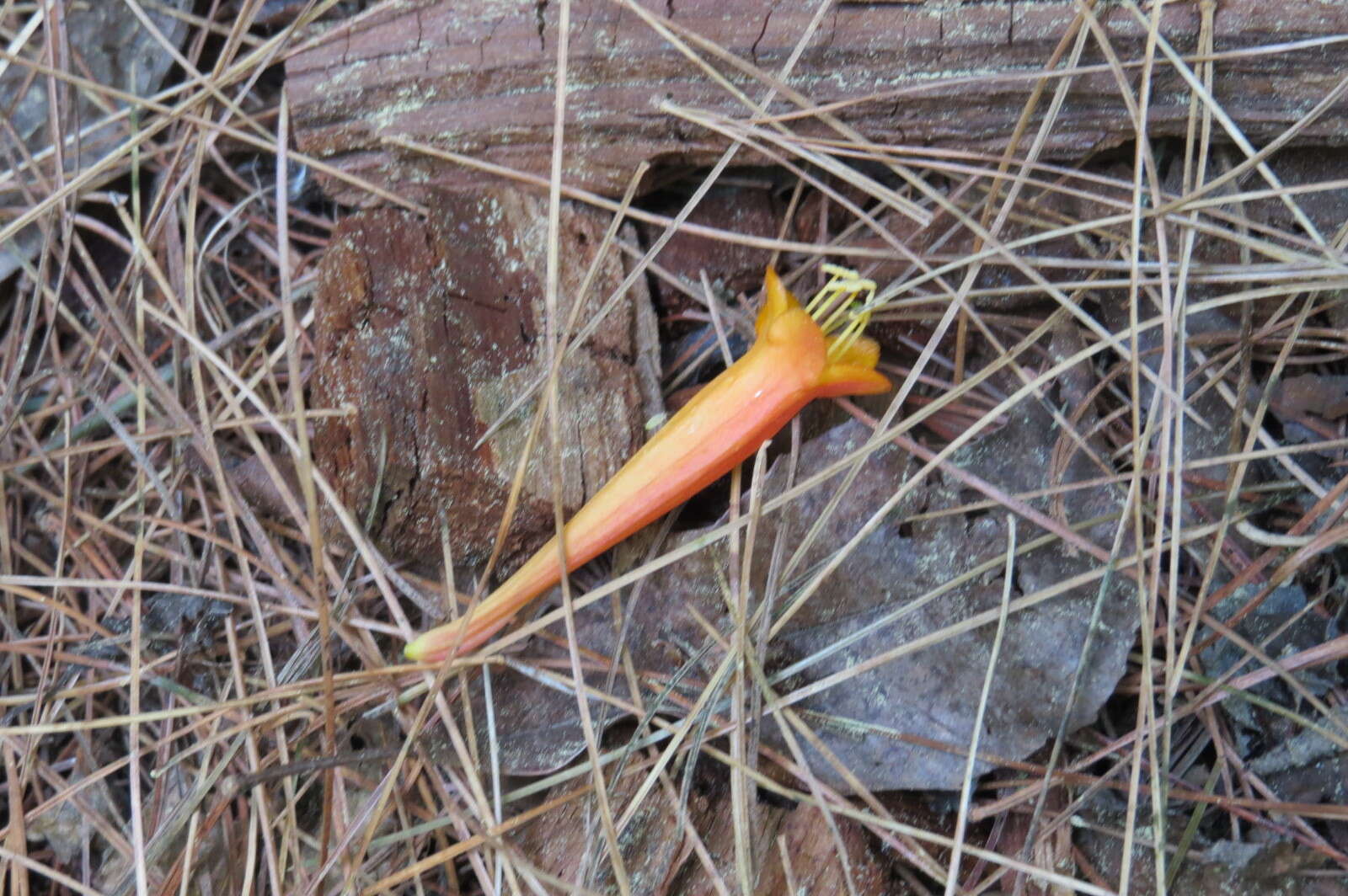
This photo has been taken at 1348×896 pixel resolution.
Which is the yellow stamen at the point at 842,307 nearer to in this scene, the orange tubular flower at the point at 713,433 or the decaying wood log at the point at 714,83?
the orange tubular flower at the point at 713,433

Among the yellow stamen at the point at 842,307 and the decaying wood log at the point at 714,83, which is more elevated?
the decaying wood log at the point at 714,83

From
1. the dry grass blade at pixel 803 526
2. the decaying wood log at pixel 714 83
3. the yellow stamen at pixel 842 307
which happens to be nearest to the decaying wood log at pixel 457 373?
the dry grass blade at pixel 803 526

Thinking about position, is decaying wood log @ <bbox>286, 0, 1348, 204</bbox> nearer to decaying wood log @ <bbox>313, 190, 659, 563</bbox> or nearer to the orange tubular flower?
decaying wood log @ <bbox>313, 190, 659, 563</bbox>

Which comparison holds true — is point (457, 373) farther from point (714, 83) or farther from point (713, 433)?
point (714, 83)

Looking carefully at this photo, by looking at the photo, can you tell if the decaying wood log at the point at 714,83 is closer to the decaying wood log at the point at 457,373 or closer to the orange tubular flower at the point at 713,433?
the decaying wood log at the point at 457,373

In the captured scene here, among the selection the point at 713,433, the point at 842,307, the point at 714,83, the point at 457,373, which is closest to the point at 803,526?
the point at 713,433

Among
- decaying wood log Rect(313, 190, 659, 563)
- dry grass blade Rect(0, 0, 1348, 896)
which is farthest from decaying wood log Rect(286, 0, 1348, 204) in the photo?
decaying wood log Rect(313, 190, 659, 563)
